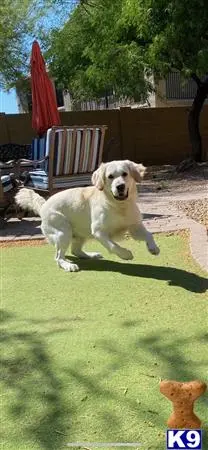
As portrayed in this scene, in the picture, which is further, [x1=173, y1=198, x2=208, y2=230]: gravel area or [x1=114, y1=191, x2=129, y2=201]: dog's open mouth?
[x1=173, y1=198, x2=208, y2=230]: gravel area

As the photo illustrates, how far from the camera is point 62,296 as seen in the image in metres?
4.46

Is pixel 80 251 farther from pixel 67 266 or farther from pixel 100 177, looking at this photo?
pixel 100 177

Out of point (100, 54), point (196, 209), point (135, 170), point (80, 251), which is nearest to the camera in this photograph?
point (135, 170)

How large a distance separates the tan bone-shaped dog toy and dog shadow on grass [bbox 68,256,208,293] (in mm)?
2628

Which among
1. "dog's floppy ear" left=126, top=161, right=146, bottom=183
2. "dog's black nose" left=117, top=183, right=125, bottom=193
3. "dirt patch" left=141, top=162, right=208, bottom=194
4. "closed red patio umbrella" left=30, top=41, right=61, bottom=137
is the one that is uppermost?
"closed red patio umbrella" left=30, top=41, right=61, bottom=137

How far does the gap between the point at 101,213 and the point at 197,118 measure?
433 inches

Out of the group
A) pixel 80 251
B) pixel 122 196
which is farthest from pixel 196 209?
pixel 122 196

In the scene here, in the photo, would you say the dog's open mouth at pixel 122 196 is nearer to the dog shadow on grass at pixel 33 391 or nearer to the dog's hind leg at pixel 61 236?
the dog's hind leg at pixel 61 236

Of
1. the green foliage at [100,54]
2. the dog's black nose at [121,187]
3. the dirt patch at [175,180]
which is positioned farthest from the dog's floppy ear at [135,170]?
the green foliage at [100,54]

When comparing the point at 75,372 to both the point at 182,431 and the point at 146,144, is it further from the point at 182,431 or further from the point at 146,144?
the point at 146,144

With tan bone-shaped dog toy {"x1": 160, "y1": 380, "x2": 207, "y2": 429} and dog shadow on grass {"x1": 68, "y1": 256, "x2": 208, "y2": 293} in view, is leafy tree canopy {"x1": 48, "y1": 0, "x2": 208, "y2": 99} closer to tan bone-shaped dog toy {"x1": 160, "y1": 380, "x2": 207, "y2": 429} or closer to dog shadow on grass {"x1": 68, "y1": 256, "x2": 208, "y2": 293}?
dog shadow on grass {"x1": 68, "y1": 256, "x2": 208, "y2": 293}

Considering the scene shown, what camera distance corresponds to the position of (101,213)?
4.95m

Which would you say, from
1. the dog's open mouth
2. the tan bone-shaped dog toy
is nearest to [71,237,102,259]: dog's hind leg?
the dog's open mouth

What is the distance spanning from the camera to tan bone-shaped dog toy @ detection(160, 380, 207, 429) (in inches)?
62.5
